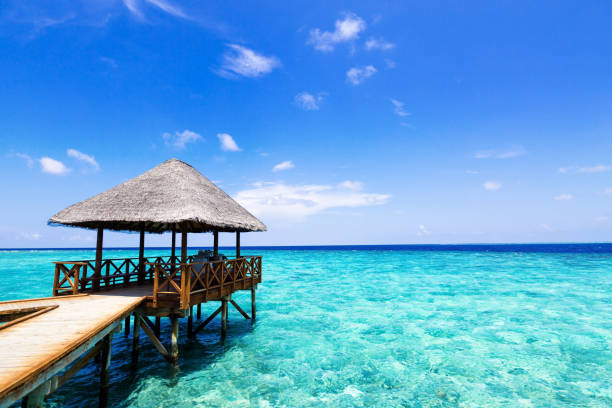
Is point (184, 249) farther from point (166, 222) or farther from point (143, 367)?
point (143, 367)

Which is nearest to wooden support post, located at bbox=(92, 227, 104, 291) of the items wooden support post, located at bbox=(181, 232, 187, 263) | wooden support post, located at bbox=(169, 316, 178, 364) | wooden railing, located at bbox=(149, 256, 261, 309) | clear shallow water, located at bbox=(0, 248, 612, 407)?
wooden railing, located at bbox=(149, 256, 261, 309)

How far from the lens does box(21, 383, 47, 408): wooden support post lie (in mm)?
4066

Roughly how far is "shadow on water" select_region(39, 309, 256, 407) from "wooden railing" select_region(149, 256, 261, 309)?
194cm

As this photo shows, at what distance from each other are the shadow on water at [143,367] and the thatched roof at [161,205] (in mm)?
3959

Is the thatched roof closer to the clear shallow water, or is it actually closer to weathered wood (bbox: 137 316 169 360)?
weathered wood (bbox: 137 316 169 360)

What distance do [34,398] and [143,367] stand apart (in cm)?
518

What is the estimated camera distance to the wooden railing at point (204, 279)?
7.84 meters

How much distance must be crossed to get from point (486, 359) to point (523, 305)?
996 cm

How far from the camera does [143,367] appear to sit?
8750 millimetres

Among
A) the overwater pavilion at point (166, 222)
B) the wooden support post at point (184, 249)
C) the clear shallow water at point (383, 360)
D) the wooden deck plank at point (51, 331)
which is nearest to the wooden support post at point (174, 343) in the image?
the overwater pavilion at point (166, 222)

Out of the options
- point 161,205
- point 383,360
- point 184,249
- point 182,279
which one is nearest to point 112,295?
point 184,249

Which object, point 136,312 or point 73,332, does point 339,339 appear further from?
point 73,332

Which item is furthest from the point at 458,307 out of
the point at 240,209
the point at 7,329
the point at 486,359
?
the point at 7,329

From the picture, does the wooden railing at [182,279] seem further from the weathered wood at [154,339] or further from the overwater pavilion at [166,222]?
the weathered wood at [154,339]
